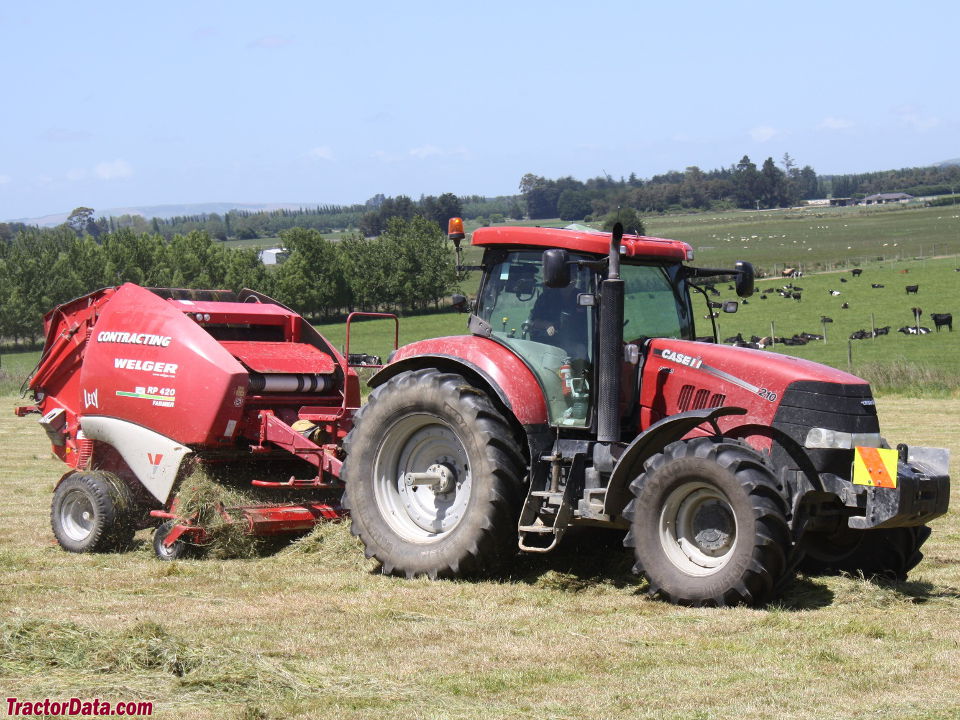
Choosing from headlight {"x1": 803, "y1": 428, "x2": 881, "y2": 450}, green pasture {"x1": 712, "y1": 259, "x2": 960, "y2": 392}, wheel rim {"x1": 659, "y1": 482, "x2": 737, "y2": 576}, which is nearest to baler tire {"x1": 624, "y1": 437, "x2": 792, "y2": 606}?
wheel rim {"x1": 659, "y1": 482, "x2": 737, "y2": 576}

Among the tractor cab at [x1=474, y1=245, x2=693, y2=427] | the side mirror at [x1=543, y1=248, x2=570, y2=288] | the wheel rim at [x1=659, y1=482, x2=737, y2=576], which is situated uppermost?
the side mirror at [x1=543, y1=248, x2=570, y2=288]

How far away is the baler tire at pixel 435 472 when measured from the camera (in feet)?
26.0

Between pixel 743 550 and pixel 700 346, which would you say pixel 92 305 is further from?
pixel 743 550

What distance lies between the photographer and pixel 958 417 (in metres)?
21.2

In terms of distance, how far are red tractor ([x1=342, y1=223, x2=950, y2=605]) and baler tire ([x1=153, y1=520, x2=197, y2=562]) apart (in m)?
1.48

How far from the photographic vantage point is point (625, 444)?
788 centimetres

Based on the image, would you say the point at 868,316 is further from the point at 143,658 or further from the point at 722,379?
the point at 143,658

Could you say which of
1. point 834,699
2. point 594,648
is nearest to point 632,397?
point 594,648

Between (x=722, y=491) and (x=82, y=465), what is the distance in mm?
5851

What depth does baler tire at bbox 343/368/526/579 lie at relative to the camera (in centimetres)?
793

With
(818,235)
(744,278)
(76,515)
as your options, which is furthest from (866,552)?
(818,235)

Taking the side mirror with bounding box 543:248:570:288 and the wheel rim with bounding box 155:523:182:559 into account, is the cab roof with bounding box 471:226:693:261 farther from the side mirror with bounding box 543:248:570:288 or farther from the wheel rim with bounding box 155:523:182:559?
the wheel rim with bounding box 155:523:182:559

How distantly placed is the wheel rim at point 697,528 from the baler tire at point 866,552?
1.16 meters

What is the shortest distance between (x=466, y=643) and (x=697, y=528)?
1751 mm
